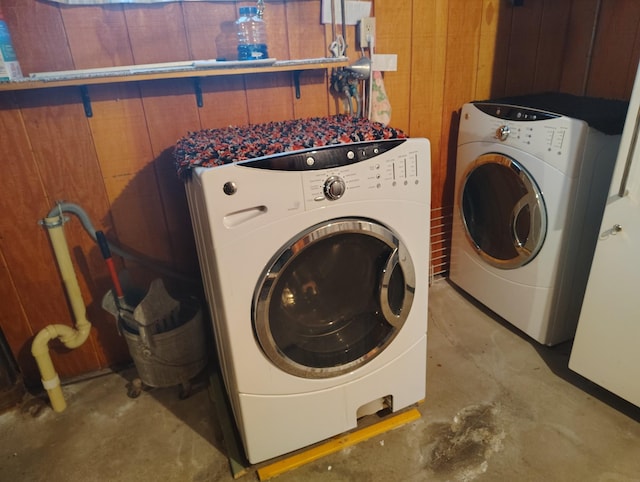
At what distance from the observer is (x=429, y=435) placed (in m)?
1.40

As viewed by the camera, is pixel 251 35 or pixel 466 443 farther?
pixel 251 35

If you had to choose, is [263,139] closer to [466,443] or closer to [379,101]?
[379,101]

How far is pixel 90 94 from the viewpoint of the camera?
4.59 ft

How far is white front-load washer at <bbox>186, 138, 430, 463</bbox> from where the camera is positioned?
101 centimetres

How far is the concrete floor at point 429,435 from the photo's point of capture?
1302mm

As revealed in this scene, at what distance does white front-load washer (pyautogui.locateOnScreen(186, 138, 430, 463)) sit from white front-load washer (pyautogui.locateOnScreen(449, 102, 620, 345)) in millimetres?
615

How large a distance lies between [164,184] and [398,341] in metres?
0.99

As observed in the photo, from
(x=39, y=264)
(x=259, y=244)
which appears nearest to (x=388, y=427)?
(x=259, y=244)

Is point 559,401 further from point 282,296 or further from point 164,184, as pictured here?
point 164,184

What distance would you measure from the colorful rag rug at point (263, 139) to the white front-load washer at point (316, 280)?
0.06 metres

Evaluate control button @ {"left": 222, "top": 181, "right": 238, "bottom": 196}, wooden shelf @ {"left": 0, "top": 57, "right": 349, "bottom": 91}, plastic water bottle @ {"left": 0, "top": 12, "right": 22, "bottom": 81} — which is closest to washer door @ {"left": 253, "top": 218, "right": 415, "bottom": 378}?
control button @ {"left": 222, "top": 181, "right": 238, "bottom": 196}

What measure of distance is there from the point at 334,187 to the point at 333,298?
13.2 inches

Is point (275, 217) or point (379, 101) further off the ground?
point (379, 101)

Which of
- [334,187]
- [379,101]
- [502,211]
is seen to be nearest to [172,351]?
[334,187]
